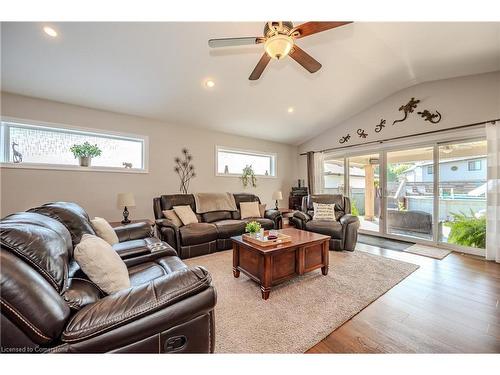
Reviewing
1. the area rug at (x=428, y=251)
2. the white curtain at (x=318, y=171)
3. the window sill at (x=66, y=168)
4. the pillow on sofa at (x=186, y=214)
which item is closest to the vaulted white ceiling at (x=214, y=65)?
the window sill at (x=66, y=168)

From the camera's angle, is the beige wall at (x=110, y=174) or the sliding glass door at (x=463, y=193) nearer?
the beige wall at (x=110, y=174)

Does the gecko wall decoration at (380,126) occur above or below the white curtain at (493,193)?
above

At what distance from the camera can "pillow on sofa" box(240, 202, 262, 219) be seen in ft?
14.1

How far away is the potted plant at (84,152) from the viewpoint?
3273mm

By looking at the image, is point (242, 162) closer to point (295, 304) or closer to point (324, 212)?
point (324, 212)

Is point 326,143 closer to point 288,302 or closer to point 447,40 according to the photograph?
point 447,40

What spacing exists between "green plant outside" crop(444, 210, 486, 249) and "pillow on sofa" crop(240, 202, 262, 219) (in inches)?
139

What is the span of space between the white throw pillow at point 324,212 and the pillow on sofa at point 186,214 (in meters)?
2.36

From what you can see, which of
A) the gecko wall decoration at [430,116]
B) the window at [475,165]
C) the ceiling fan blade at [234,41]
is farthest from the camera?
the gecko wall decoration at [430,116]

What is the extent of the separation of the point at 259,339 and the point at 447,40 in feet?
13.4

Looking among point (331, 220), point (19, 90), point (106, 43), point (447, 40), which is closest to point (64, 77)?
point (19, 90)

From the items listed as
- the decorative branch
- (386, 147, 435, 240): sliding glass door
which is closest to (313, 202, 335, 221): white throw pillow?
(386, 147, 435, 240): sliding glass door

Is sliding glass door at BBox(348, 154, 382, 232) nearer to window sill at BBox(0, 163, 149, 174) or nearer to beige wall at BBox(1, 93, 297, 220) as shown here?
beige wall at BBox(1, 93, 297, 220)

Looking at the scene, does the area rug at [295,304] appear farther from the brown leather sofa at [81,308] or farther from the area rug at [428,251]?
the area rug at [428,251]
